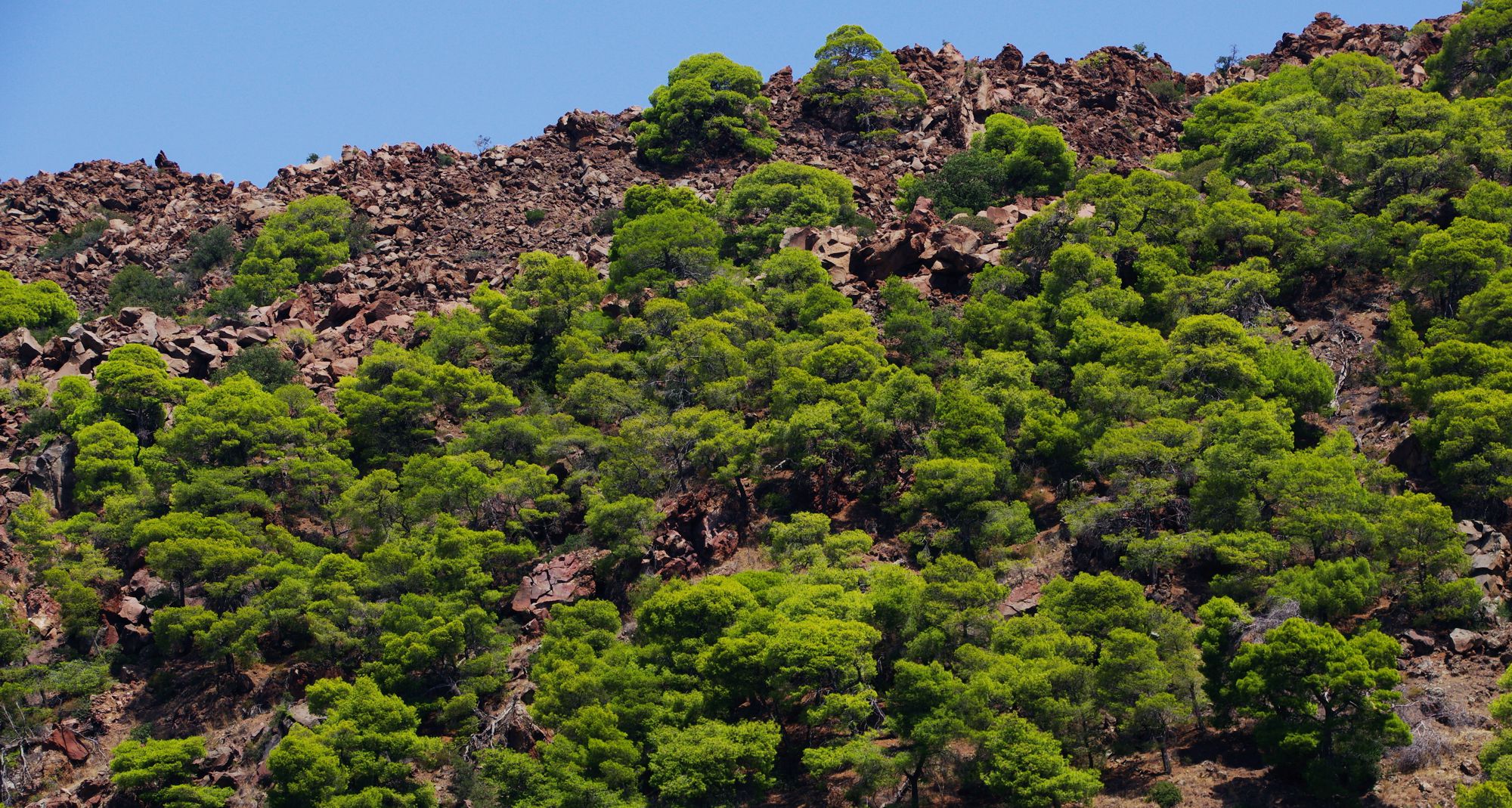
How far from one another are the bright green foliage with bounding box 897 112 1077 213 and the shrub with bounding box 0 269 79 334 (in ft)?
159

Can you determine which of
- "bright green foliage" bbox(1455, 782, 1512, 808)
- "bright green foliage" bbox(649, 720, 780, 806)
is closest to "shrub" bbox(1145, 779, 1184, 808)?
"bright green foliage" bbox(1455, 782, 1512, 808)

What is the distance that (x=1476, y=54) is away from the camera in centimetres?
8812

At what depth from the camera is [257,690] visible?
5631 cm

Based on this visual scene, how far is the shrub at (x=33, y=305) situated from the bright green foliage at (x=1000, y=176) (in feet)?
159

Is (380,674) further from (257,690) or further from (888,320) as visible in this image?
(888,320)

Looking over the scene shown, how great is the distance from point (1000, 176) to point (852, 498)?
34.3m

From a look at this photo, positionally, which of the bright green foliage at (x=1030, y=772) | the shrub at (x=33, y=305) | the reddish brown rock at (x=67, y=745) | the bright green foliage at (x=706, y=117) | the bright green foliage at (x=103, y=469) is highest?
the bright green foliage at (x=706, y=117)

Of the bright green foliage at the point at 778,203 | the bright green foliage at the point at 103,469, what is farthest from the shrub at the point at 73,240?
the bright green foliage at the point at 778,203

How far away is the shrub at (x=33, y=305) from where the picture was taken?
79188 mm

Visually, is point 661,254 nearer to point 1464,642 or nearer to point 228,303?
point 228,303

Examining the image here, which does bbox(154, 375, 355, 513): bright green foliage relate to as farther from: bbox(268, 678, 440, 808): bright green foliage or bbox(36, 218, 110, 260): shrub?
bbox(36, 218, 110, 260): shrub

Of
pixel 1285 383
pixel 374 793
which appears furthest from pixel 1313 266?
pixel 374 793

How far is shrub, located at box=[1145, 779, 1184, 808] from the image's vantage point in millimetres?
43469

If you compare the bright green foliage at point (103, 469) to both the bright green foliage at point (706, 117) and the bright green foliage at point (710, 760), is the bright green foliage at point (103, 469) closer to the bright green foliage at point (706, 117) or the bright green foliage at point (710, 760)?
the bright green foliage at point (710, 760)
